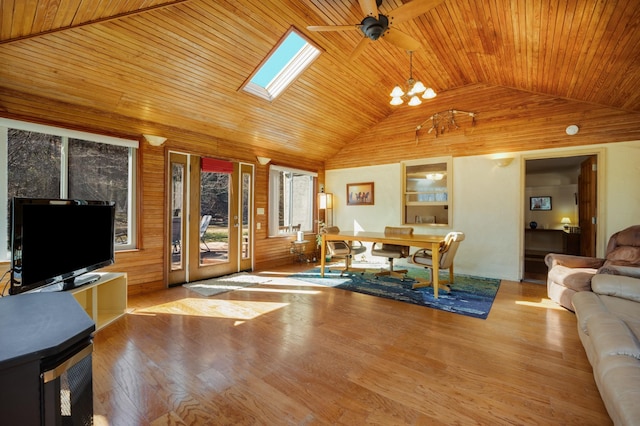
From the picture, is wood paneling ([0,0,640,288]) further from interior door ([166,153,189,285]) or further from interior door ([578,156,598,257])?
interior door ([578,156,598,257])

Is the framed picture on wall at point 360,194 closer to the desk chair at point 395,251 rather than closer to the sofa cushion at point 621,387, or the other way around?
the desk chair at point 395,251

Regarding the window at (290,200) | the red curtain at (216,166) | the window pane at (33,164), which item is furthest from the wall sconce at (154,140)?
the window at (290,200)

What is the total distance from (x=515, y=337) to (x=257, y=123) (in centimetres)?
468

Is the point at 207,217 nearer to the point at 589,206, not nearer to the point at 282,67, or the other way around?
the point at 282,67

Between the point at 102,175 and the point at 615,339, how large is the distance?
17.5 feet

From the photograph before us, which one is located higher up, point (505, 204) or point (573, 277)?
point (505, 204)

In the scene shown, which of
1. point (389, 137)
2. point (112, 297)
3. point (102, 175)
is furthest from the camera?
point (389, 137)

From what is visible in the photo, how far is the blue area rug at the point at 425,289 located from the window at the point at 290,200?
4.49 feet

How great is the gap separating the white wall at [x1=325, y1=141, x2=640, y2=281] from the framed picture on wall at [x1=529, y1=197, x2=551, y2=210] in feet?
12.0

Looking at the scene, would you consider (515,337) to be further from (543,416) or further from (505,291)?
(505,291)

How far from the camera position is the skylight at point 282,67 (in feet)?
13.4

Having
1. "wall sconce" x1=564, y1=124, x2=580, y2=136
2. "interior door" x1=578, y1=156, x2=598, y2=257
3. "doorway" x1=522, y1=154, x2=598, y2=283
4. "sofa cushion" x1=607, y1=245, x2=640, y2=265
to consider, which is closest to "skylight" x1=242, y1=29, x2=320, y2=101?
"wall sconce" x1=564, y1=124, x2=580, y2=136

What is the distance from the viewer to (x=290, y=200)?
6555 millimetres

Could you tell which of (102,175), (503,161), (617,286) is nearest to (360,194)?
(503,161)
